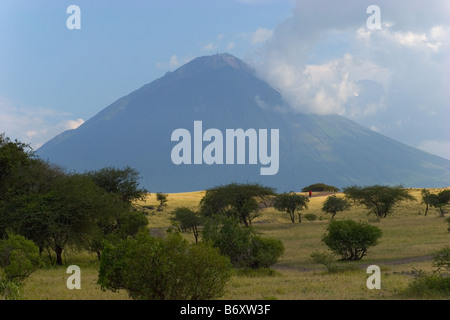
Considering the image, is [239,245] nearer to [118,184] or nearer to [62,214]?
[62,214]

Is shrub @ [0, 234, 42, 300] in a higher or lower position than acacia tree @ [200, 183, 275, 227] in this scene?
lower

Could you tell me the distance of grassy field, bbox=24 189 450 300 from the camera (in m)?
18.3

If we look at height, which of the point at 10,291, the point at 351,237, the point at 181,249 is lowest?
the point at 10,291

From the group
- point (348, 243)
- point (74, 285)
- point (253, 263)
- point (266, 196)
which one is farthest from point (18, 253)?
point (266, 196)

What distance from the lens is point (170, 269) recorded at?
14984 millimetres

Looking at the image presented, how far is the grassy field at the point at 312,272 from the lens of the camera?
18297 mm

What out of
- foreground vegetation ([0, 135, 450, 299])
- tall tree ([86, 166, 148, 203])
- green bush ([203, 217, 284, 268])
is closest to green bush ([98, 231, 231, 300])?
foreground vegetation ([0, 135, 450, 299])

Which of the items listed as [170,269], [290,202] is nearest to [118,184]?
[290,202]

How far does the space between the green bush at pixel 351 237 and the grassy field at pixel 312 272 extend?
0.95m

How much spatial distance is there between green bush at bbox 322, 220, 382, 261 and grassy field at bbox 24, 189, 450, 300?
37.3 inches

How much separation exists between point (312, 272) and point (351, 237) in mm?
6719

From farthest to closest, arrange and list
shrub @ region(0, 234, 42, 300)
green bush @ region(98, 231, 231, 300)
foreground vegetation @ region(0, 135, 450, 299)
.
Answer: shrub @ region(0, 234, 42, 300) → foreground vegetation @ region(0, 135, 450, 299) → green bush @ region(98, 231, 231, 300)

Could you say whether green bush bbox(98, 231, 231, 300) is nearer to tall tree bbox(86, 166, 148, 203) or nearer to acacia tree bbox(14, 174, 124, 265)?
acacia tree bbox(14, 174, 124, 265)

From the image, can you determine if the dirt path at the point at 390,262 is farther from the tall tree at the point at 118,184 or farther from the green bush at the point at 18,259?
the tall tree at the point at 118,184
